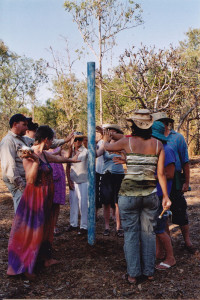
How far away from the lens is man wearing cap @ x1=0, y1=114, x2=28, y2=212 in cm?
394

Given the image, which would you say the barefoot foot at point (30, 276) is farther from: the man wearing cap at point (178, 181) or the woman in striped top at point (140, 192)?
the man wearing cap at point (178, 181)

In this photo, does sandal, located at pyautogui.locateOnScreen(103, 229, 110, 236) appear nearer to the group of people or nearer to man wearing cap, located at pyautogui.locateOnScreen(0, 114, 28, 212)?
the group of people

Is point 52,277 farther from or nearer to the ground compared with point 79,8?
nearer to the ground

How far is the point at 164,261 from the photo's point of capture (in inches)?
153

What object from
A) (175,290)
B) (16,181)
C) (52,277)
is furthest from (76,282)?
(16,181)

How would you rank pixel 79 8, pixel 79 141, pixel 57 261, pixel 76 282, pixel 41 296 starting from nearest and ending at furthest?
pixel 41 296 → pixel 76 282 → pixel 57 261 → pixel 79 141 → pixel 79 8

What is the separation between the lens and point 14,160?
4035 mm

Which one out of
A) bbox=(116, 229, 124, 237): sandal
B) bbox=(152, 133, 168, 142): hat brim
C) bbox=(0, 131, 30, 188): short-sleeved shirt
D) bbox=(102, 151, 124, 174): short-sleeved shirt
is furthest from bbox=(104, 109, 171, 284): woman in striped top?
bbox=(102, 151, 124, 174): short-sleeved shirt

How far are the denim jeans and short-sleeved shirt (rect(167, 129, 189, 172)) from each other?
1.02 metres

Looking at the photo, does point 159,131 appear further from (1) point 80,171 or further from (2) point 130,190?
(1) point 80,171

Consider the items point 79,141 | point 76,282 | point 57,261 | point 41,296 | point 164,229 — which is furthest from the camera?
point 79,141

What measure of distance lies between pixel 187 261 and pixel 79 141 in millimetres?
2535

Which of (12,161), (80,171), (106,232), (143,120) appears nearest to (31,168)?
(12,161)

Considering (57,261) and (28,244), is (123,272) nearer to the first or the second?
(57,261)
